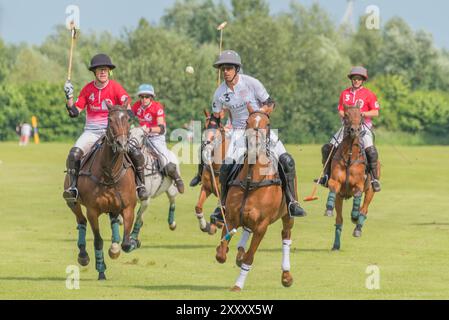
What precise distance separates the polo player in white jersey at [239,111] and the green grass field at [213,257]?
1500mm

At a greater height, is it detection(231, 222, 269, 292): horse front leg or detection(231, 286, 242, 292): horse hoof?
detection(231, 222, 269, 292): horse front leg

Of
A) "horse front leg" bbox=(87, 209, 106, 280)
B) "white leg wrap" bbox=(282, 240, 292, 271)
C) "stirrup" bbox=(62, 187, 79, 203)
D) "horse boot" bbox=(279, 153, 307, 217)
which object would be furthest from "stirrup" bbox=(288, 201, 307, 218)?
"stirrup" bbox=(62, 187, 79, 203)

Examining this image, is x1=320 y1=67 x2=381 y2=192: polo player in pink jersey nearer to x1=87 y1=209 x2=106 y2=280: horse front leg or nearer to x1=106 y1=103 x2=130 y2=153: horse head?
x1=87 y1=209 x2=106 y2=280: horse front leg

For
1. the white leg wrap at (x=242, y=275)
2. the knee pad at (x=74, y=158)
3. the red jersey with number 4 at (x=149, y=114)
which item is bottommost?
Result: the white leg wrap at (x=242, y=275)

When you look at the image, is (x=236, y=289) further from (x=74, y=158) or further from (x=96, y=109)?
(x=96, y=109)

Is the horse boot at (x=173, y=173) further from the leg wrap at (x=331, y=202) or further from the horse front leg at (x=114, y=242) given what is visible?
the horse front leg at (x=114, y=242)

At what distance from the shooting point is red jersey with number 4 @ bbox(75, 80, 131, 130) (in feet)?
58.5

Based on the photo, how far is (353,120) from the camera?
2167 centimetres

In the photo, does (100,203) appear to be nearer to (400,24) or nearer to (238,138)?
(238,138)

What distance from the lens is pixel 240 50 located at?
Result: 105m

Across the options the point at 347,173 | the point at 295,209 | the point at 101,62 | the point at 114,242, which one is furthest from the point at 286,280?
the point at 347,173

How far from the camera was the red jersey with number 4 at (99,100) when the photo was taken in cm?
1783

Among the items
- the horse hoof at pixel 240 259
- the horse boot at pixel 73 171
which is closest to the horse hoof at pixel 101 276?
the horse boot at pixel 73 171

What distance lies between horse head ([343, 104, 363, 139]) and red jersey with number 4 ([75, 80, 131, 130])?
5.54 meters
